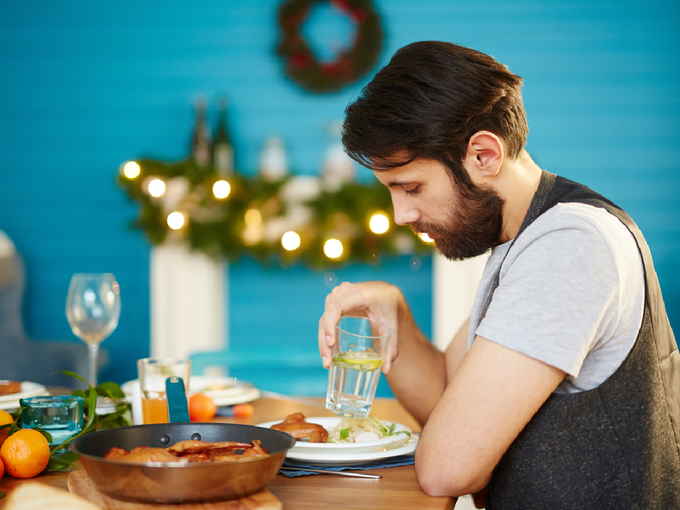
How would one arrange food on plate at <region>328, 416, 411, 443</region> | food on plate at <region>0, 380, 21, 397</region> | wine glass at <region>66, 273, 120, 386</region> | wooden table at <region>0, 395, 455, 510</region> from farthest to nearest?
wine glass at <region>66, 273, 120, 386</region> → food on plate at <region>0, 380, 21, 397</region> → food on plate at <region>328, 416, 411, 443</region> → wooden table at <region>0, 395, 455, 510</region>

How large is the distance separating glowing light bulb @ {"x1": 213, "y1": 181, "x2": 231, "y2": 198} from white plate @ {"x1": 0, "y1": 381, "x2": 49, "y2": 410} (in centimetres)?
185

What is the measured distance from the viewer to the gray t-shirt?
0.92 m

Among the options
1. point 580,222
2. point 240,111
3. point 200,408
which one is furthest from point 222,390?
point 240,111

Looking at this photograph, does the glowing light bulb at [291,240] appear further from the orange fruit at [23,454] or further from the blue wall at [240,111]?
the orange fruit at [23,454]

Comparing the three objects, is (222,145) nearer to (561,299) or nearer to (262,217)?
(262,217)

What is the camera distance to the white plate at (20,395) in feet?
4.09

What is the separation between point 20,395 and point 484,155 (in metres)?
1.00

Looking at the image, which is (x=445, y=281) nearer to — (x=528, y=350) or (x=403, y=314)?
(x=403, y=314)

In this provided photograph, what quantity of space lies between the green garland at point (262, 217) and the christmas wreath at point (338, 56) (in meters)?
0.75

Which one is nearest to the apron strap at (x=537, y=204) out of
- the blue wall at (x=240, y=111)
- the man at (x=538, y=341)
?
the man at (x=538, y=341)

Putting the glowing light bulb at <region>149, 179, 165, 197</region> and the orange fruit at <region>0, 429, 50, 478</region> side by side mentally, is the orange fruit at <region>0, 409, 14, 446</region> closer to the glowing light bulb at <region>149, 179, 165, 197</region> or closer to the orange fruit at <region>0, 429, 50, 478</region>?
the orange fruit at <region>0, 429, 50, 478</region>

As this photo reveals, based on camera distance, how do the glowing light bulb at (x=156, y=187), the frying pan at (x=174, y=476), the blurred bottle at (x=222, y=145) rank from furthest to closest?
the blurred bottle at (x=222, y=145)
the glowing light bulb at (x=156, y=187)
the frying pan at (x=174, y=476)

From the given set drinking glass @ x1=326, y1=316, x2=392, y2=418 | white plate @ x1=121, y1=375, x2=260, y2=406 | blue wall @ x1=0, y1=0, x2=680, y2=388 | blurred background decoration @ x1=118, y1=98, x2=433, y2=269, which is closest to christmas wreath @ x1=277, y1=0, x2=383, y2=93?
blue wall @ x1=0, y1=0, x2=680, y2=388

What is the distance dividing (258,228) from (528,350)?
96.1 inches
